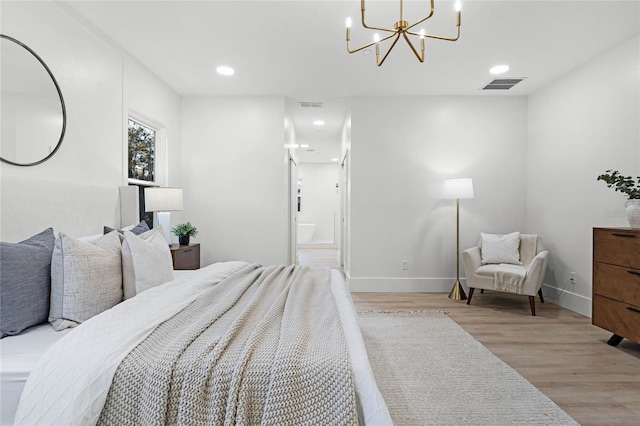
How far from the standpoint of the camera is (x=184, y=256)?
11.7 ft

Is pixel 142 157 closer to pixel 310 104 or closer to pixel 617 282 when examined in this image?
pixel 310 104

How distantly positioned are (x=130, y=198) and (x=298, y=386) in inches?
108

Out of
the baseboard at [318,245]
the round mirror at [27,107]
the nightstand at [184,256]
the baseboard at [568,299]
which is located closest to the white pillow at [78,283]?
the round mirror at [27,107]

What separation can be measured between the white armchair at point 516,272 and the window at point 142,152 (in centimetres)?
383

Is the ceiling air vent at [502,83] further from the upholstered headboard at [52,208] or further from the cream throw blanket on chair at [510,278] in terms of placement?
the upholstered headboard at [52,208]

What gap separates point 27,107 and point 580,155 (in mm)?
4954

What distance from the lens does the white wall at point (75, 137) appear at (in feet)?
7.03

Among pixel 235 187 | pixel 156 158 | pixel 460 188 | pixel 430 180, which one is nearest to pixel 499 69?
pixel 460 188

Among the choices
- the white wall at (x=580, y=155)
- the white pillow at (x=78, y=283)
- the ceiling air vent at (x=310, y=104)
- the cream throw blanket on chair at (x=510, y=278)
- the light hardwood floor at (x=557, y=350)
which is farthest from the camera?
the ceiling air vent at (x=310, y=104)

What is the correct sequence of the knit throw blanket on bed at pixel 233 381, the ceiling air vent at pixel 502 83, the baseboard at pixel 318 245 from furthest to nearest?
the baseboard at pixel 318 245 → the ceiling air vent at pixel 502 83 → the knit throw blanket on bed at pixel 233 381

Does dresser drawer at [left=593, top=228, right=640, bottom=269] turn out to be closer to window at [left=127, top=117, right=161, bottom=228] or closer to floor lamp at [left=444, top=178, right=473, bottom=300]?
floor lamp at [left=444, top=178, right=473, bottom=300]

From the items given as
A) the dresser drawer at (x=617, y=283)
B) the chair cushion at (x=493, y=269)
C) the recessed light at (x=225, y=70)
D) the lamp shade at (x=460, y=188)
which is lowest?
the chair cushion at (x=493, y=269)

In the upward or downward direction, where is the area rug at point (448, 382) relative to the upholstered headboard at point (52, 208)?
downward

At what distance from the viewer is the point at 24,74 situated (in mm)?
2223
